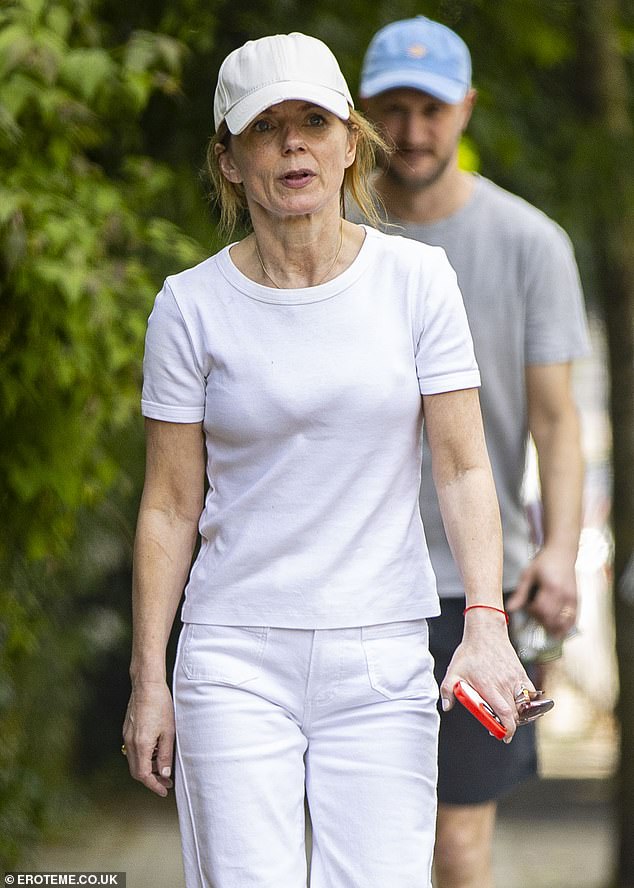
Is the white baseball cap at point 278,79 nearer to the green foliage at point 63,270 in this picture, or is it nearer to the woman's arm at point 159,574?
the woman's arm at point 159,574

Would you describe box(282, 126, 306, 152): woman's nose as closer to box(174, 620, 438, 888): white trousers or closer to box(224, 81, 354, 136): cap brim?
box(224, 81, 354, 136): cap brim

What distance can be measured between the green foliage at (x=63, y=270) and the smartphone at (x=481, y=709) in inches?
60.1

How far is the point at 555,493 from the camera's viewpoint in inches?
133

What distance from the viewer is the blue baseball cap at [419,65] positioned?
3312 millimetres

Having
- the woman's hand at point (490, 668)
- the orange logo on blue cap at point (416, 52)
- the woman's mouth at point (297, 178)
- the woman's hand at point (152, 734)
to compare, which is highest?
the orange logo on blue cap at point (416, 52)

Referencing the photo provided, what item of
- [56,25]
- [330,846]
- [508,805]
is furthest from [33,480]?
[508,805]

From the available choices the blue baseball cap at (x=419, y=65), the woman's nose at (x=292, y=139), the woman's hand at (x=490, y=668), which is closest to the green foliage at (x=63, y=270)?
the blue baseball cap at (x=419, y=65)

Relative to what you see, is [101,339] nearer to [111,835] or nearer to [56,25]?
[56,25]

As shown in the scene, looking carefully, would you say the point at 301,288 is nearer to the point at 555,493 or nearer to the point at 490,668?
the point at 490,668

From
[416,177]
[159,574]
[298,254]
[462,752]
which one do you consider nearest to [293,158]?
[298,254]

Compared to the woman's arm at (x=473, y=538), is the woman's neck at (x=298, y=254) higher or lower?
higher

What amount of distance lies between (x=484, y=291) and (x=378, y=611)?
115 cm

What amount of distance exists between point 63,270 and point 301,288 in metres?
1.19

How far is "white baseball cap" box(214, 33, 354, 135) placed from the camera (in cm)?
235
